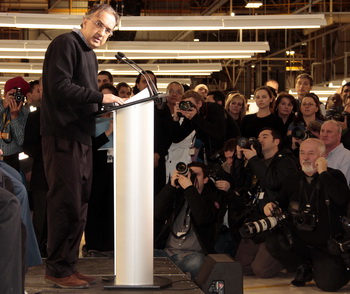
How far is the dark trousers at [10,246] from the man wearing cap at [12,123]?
291 centimetres

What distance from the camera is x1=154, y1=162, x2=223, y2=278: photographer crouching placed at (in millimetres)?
5480

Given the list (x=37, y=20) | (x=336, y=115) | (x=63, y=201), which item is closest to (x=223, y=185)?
(x=336, y=115)

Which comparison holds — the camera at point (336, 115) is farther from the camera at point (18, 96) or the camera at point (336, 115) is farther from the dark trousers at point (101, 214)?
the camera at point (18, 96)

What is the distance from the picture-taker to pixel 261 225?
5531 mm

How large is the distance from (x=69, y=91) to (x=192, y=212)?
89.3 inches

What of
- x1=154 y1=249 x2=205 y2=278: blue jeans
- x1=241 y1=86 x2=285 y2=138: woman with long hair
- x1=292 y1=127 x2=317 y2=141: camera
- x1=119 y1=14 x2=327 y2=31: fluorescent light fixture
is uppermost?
x1=119 y1=14 x2=327 y2=31: fluorescent light fixture

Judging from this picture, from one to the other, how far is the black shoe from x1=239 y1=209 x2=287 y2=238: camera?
1.19 ft

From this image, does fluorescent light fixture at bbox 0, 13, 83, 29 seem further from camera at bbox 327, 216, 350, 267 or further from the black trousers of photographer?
camera at bbox 327, 216, 350, 267

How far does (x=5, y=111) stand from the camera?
5.76 metres

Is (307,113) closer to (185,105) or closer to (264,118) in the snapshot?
(264,118)

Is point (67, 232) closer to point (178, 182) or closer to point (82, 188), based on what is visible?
point (82, 188)

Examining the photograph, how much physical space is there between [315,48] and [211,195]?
53.8ft

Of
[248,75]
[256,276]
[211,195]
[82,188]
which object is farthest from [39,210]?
[248,75]

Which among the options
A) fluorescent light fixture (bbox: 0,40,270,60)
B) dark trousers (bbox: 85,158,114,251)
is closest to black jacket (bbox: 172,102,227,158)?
dark trousers (bbox: 85,158,114,251)
